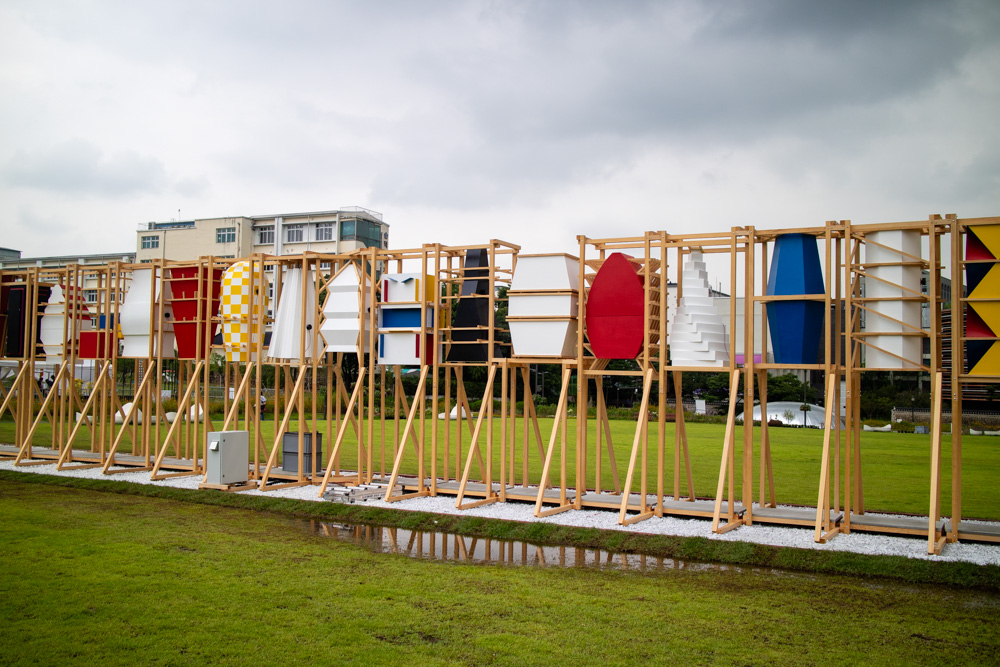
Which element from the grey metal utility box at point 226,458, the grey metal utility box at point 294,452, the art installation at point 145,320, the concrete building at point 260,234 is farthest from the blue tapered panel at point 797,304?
the concrete building at point 260,234

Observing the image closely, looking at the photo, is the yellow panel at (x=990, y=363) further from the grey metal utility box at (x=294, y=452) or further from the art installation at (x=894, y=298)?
the grey metal utility box at (x=294, y=452)

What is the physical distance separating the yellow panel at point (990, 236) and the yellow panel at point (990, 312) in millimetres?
766

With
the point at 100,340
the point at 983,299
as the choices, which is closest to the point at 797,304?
the point at 983,299

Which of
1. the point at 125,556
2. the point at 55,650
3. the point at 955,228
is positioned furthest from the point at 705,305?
the point at 55,650

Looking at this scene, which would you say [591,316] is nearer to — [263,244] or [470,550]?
[470,550]

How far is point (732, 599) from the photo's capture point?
980 cm

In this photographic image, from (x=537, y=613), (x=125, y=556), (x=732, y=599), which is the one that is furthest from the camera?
(x=125, y=556)

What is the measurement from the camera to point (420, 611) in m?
9.11

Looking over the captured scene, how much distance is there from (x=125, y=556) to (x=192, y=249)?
252 feet

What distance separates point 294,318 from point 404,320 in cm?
287

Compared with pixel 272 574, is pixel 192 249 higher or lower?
higher

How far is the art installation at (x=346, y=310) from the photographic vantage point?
58.6 feet

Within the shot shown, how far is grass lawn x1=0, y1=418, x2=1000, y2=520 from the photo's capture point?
685 inches

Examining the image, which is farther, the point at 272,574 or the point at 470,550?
the point at 470,550
